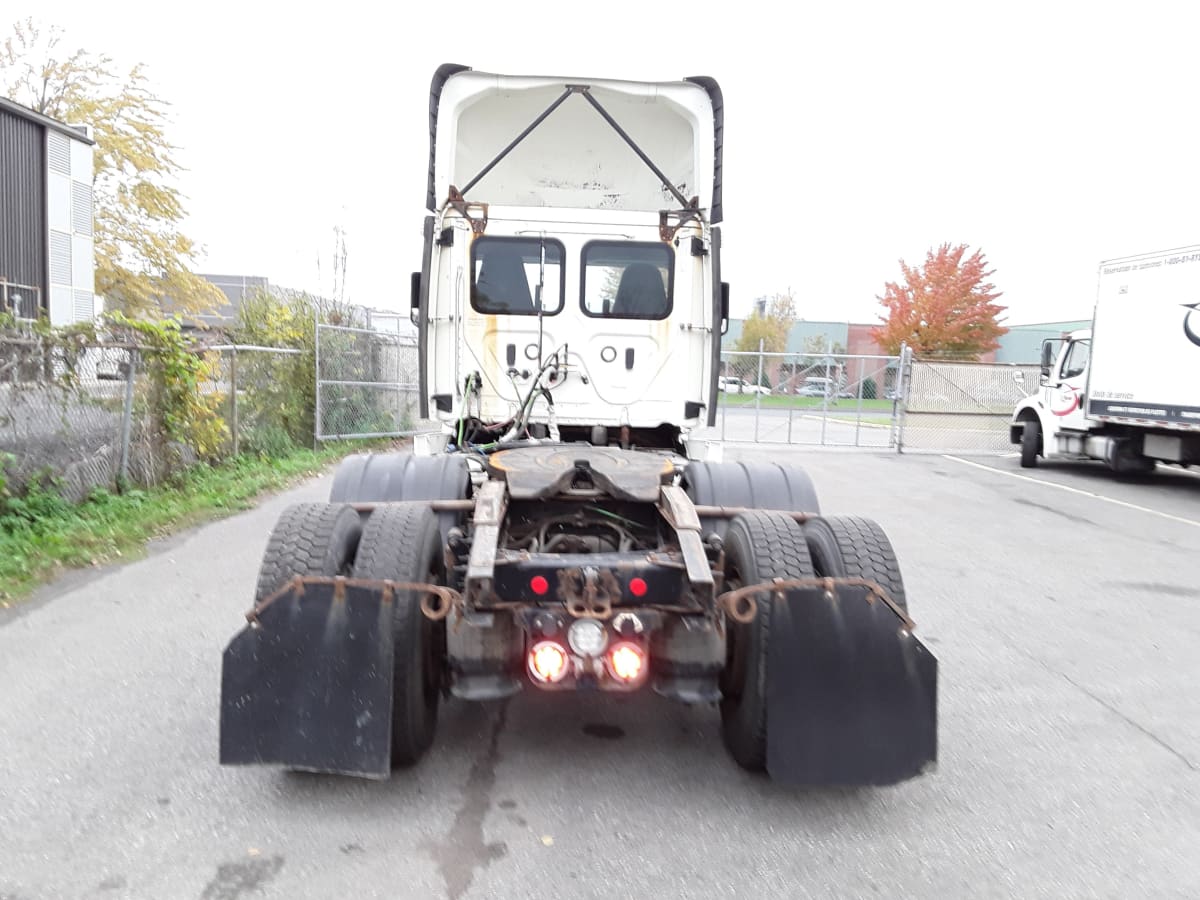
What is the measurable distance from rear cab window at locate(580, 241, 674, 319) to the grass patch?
4.58 m

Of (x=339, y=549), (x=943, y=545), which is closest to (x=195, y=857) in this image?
(x=339, y=549)

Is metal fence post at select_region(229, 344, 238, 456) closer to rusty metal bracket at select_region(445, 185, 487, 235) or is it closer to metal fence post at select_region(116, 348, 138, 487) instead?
metal fence post at select_region(116, 348, 138, 487)

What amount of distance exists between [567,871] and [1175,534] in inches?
412

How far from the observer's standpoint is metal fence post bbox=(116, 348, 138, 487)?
363 inches

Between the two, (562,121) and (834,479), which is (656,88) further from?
(834,479)

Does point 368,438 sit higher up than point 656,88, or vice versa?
point 656,88

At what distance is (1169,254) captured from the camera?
47.6ft

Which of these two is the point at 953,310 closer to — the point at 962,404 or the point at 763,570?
the point at 962,404

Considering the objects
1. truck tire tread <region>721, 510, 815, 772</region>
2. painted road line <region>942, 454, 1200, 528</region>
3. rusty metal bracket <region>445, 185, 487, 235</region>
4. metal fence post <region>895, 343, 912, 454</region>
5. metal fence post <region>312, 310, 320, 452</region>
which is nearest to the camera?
truck tire tread <region>721, 510, 815, 772</region>

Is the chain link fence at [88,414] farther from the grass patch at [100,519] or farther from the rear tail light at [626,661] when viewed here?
the rear tail light at [626,661]

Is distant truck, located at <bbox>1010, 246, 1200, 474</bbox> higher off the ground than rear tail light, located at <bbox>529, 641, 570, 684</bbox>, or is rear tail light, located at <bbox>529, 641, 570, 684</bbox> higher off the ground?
distant truck, located at <bbox>1010, 246, 1200, 474</bbox>

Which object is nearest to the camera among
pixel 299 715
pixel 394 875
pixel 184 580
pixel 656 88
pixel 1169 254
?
pixel 394 875

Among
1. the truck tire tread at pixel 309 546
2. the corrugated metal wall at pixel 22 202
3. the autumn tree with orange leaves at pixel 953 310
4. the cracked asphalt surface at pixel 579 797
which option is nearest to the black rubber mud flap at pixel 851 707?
the cracked asphalt surface at pixel 579 797

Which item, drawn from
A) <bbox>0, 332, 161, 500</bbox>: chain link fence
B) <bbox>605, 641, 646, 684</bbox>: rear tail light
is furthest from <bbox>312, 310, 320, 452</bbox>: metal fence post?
<bbox>605, 641, 646, 684</bbox>: rear tail light
